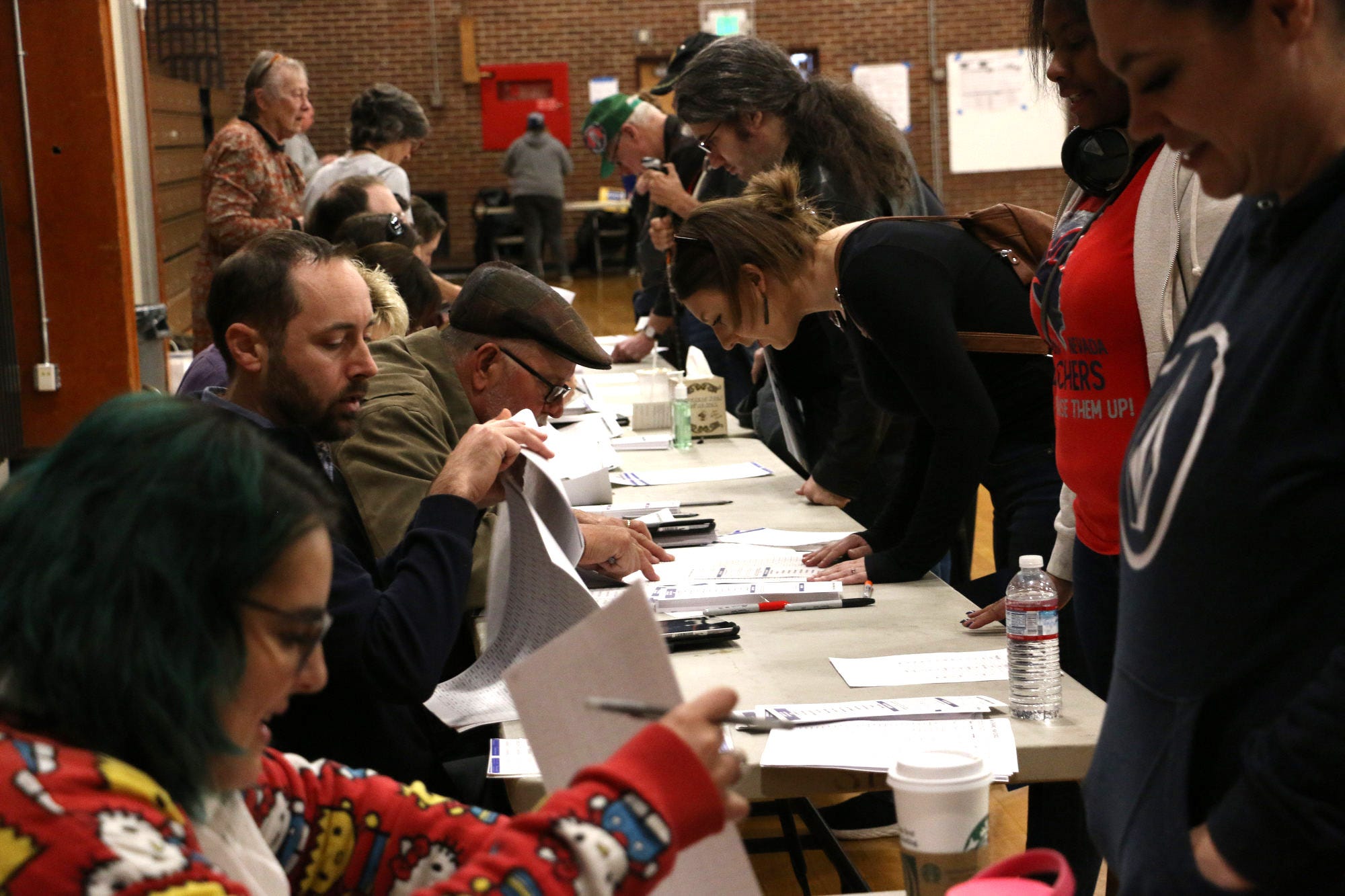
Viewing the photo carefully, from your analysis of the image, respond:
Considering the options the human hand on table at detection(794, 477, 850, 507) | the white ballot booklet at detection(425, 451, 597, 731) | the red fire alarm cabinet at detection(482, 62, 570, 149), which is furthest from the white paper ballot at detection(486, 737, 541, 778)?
the red fire alarm cabinet at detection(482, 62, 570, 149)

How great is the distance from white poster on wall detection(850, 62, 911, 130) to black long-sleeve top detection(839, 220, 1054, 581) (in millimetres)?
13014

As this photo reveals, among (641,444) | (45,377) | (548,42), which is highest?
(548,42)

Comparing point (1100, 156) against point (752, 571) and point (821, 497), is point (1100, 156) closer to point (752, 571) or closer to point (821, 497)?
point (752, 571)

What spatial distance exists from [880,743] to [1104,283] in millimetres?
680

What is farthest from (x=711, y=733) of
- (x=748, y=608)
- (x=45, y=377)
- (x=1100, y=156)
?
(x=45, y=377)

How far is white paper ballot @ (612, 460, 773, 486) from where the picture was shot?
131 inches

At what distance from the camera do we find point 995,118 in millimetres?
Result: 15172

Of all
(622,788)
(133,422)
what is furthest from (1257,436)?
(133,422)

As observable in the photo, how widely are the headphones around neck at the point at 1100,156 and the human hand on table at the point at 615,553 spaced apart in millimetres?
999

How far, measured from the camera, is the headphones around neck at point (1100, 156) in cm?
178

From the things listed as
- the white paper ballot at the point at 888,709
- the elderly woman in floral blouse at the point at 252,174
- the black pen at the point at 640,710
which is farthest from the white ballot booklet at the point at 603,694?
the elderly woman in floral blouse at the point at 252,174

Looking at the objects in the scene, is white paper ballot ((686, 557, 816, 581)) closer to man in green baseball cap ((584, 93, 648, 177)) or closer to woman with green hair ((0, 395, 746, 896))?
woman with green hair ((0, 395, 746, 896))

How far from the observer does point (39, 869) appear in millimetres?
805

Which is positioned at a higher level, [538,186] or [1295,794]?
[538,186]
